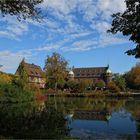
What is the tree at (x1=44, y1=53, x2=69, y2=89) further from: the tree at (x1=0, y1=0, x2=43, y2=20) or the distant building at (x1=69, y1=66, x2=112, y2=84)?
the tree at (x1=0, y1=0, x2=43, y2=20)

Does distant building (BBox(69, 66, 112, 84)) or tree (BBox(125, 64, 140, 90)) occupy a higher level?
distant building (BBox(69, 66, 112, 84))

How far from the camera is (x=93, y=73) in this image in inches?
7205

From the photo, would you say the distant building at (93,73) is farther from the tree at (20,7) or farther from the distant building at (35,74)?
the tree at (20,7)

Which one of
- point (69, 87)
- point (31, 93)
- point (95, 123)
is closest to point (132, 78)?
point (69, 87)

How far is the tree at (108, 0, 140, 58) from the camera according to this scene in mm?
25453

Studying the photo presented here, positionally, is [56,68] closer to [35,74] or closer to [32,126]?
[35,74]

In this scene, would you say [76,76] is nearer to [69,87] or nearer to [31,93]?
[69,87]

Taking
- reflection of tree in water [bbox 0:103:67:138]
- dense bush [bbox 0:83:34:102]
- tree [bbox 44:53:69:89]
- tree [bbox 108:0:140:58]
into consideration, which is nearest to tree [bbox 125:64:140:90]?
tree [bbox 44:53:69:89]

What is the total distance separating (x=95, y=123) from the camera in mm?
30969

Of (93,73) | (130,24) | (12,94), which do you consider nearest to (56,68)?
(12,94)

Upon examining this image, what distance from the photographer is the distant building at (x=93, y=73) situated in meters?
172

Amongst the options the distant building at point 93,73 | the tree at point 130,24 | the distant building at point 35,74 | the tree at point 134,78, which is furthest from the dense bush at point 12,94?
the distant building at point 93,73

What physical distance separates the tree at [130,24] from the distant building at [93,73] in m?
143

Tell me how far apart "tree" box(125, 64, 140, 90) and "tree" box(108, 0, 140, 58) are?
345ft
